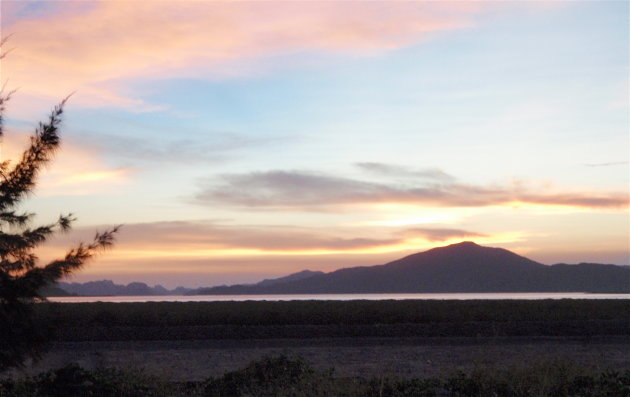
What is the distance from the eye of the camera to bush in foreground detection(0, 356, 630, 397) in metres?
13.4

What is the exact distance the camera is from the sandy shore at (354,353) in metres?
21.2

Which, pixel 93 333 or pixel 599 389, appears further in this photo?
pixel 93 333

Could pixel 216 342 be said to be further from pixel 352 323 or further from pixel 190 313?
pixel 190 313

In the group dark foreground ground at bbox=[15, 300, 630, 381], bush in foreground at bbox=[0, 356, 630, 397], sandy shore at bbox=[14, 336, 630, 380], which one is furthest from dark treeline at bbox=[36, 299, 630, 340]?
bush in foreground at bbox=[0, 356, 630, 397]

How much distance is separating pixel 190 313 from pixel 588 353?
78.1ft

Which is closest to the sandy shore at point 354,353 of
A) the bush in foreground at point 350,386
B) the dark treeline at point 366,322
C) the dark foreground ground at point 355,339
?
the dark foreground ground at point 355,339

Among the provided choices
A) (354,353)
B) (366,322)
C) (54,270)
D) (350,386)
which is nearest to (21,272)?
(54,270)

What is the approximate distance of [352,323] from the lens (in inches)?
1510

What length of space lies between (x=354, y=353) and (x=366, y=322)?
13.2 m

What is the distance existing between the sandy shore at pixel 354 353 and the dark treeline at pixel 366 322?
6.63 feet

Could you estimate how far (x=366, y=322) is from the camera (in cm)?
3844

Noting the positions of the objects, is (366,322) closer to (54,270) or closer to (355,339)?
(355,339)

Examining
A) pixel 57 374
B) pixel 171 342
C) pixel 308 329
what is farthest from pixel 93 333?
pixel 57 374

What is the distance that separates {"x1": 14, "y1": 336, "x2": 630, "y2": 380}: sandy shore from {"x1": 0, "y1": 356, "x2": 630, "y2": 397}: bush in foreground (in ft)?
14.0
